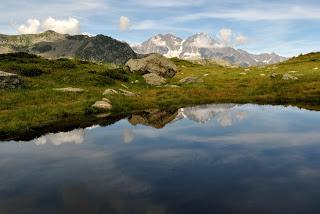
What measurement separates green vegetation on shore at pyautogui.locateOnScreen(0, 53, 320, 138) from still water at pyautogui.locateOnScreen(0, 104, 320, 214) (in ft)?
25.1

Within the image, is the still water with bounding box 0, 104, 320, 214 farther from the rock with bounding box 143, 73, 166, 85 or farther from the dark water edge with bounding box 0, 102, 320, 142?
the rock with bounding box 143, 73, 166, 85

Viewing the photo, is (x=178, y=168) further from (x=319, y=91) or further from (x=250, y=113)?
(x=319, y=91)

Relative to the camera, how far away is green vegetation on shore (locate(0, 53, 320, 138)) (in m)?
40.5

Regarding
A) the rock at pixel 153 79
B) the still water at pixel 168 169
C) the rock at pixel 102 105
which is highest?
the rock at pixel 153 79

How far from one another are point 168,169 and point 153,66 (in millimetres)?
62382

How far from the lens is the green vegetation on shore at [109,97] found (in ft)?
133

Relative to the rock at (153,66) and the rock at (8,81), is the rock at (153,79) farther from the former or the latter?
the rock at (8,81)

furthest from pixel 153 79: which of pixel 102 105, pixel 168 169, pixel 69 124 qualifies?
pixel 168 169

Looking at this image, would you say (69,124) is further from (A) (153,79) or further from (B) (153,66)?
(B) (153,66)

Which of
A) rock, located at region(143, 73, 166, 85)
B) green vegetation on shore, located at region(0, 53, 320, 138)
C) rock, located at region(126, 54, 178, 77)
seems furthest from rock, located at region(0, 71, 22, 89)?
rock, located at region(126, 54, 178, 77)

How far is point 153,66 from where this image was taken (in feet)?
272

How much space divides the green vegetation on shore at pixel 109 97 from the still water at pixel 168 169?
764 centimetres

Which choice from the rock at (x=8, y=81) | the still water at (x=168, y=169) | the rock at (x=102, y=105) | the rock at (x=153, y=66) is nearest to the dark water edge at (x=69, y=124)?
the still water at (x=168, y=169)

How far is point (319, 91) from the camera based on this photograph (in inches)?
2286
